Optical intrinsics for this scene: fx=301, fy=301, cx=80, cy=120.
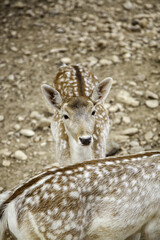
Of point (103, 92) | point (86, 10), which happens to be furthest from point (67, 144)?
point (86, 10)

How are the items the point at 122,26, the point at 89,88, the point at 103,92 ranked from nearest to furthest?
the point at 103,92
the point at 89,88
the point at 122,26

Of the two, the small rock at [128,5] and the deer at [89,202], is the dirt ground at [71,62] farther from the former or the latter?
the deer at [89,202]

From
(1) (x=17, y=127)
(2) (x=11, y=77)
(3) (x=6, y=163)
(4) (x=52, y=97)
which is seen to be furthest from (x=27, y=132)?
(2) (x=11, y=77)

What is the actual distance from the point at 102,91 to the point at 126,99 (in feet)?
4.29

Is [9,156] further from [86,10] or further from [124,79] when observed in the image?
[86,10]

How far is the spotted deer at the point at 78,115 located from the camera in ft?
10.9

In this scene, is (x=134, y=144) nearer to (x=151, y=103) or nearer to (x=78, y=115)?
(x=151, y=103)

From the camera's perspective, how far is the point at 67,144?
3.78 metres

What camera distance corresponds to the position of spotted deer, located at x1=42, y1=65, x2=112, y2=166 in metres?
3.33

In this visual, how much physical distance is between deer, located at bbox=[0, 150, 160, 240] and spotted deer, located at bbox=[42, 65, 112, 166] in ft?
1.74

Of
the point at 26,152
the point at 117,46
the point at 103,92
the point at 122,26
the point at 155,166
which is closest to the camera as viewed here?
the point at 155,166

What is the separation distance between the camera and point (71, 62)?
5.78 metres

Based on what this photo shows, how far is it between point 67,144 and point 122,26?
3.60 metres

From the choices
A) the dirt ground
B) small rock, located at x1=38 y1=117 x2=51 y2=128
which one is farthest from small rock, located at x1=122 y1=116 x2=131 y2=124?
small rock, located at x1=38 y1=117 x2=51 y2=128
